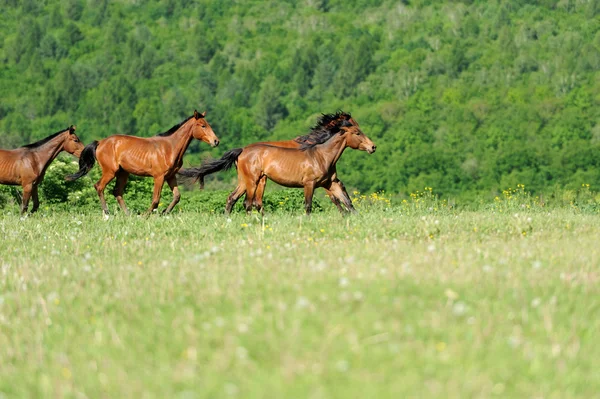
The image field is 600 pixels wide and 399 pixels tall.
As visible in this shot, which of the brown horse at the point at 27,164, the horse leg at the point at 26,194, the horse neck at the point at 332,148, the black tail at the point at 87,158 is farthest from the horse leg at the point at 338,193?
the horse leg at the point at 26,194

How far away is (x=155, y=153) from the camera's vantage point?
58.5 feet

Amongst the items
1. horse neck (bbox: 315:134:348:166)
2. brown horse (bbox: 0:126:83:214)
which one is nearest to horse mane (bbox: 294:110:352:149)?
horse neck (bbox: 315:134:348:166)

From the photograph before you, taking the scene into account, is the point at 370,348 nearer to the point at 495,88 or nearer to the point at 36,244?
the point at 36,244

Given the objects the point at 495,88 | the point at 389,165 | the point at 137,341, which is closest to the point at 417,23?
the point at 495,88

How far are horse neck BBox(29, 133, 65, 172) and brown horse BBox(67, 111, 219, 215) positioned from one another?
51 centimetres

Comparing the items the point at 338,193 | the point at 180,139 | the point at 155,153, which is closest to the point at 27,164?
the point at 155,153

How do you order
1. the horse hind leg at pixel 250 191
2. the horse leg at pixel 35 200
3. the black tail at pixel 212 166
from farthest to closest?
the horse leg at pixel 35 200, the black tail at pixel 212 166, the horse hind leg at pixel 250 191

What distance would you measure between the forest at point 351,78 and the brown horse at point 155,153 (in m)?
97.0

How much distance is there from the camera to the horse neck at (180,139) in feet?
58.5

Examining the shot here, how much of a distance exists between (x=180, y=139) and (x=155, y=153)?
518 mm

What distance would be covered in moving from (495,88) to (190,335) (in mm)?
152380

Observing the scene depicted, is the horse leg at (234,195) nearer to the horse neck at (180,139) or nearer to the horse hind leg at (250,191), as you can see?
the horse hind leg at (250,191)

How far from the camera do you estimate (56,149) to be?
18562 mm

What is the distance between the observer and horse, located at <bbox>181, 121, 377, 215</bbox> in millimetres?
16531
